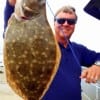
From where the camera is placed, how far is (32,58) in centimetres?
69

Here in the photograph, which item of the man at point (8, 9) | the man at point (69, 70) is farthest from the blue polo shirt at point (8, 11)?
the man at point (69, 70)

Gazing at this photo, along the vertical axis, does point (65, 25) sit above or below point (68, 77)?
above

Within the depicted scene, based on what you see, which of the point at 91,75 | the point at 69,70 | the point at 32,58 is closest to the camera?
the point at 32,58

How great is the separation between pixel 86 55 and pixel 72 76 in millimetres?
98

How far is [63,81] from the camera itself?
1154mm

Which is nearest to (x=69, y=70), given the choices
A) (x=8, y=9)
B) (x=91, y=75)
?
(x=91, y=75)

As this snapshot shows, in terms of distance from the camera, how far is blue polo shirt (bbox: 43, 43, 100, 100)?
3.77 ft

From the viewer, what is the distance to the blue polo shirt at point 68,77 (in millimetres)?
1149

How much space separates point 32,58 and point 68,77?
Answer: 486mm

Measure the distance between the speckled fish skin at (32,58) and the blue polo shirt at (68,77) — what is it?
44 cm

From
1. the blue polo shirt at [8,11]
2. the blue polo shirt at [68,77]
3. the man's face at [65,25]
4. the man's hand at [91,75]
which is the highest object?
the blue polo shirt at [8,11]

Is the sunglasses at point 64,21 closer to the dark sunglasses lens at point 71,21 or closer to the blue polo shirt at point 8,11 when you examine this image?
the dark sunglasses lens at point 71,21

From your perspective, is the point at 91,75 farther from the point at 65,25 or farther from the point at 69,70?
the point at 69,70

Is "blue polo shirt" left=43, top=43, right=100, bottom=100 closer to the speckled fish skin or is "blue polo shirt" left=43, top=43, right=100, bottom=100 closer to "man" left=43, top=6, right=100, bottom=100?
"man" left=43, top=6, right=100, bottom=100
